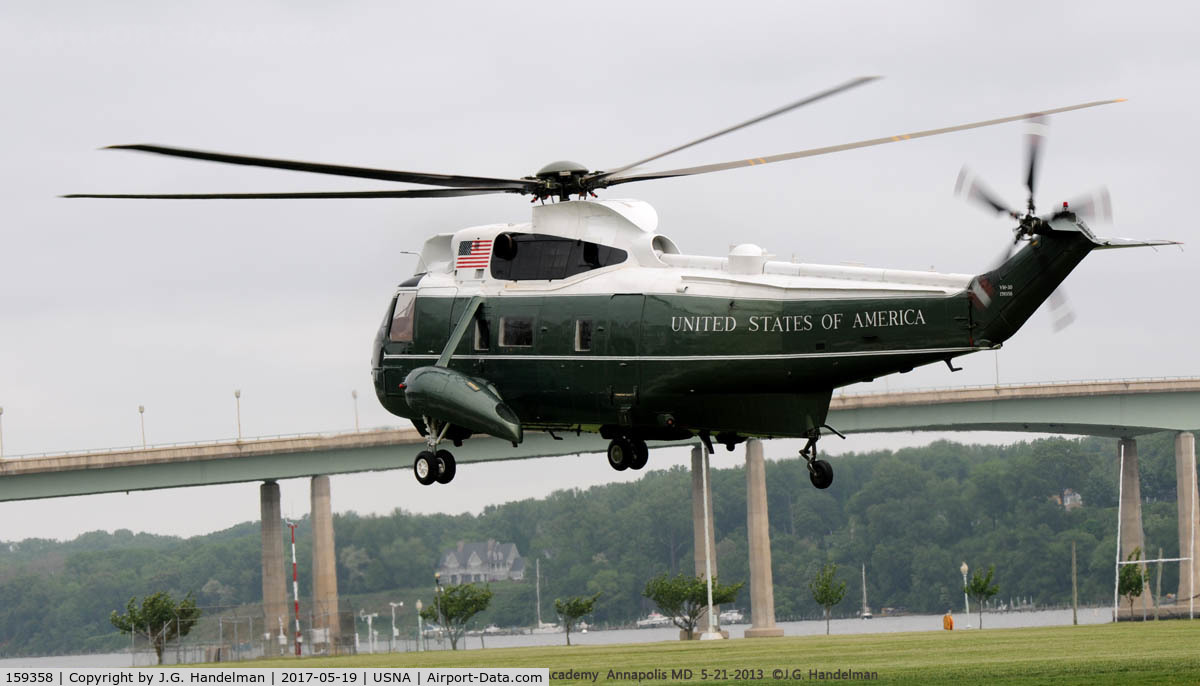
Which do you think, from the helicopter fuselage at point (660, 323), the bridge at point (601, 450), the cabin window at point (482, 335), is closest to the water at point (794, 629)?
the bridge at point (601, 450)

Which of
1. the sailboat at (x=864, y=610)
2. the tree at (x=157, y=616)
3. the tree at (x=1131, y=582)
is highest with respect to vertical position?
the tree at (x=157, y=616)

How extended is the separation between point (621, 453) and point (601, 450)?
64536 mm

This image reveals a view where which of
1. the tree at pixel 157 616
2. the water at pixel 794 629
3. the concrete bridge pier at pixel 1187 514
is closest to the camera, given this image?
the tree at pixel 157 616

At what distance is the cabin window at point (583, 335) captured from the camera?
31.5m

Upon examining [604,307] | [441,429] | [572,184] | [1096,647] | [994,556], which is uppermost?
[572,184]

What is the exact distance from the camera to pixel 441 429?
112 ft

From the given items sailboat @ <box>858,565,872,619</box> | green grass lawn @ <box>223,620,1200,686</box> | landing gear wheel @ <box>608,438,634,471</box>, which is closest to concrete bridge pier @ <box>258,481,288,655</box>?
green grass lawn @ <box>223,620,1200,686</box>

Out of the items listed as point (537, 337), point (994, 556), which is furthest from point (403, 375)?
point (994, 556)

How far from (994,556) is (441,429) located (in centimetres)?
16111

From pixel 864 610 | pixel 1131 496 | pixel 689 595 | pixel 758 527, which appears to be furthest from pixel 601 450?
pixel 864 610

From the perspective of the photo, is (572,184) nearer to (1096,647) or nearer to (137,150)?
(137,150)

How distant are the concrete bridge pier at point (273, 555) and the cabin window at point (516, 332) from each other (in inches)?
2677

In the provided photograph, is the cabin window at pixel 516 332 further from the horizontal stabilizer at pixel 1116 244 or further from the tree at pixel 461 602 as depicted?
the tree at pixel 461 602

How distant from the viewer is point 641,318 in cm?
3080
